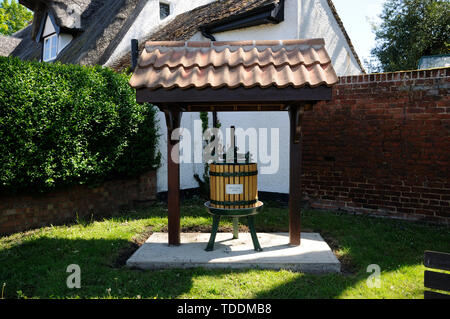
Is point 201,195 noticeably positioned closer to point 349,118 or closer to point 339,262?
point 349,118

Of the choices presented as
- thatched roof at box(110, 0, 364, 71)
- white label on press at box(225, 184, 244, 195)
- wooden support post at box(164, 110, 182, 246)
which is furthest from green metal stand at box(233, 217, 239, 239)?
thatched roof at box(110, 0, 364, 71)

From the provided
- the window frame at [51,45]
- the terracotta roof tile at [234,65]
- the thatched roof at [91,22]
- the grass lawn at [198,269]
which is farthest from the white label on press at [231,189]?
the window frame at [51,45]

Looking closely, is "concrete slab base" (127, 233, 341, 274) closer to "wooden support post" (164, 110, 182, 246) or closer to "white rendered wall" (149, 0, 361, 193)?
"wooden support post" (164, 110, 182, 246)

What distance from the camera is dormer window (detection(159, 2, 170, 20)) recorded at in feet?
36.2

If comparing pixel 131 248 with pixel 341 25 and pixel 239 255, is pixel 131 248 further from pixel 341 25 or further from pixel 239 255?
pixel 341 25

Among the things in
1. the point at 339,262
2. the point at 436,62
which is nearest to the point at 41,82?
the point at 339,262

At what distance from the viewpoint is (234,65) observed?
3.77 metres

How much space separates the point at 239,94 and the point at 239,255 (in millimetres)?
1934

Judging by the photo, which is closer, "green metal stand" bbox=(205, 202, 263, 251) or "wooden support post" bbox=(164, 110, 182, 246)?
"green metal stand" bbox=(205, 202, 263, 251)

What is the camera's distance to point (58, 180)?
215 inches

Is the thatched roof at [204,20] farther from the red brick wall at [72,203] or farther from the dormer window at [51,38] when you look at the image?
the red brick wall at [72,203]

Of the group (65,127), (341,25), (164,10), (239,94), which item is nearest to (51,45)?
(164,10)

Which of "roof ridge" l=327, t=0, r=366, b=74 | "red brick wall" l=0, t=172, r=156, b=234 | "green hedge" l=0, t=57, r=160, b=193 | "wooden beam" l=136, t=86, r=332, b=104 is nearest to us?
"wooden beam" l=136, t=86, r=332, b=104

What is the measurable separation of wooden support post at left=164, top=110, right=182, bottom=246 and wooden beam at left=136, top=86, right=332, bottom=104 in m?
0.56
